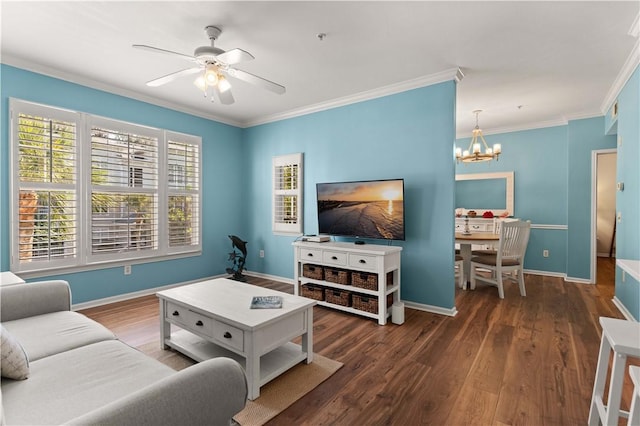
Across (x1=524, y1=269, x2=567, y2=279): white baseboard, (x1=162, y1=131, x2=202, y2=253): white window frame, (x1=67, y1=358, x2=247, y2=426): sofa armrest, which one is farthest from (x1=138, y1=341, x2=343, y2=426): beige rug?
(x1=524, y1=269, x2=567, y2=279): white baseboard

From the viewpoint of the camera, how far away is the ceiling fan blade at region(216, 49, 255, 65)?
214 centimetres

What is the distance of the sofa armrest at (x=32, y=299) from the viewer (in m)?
1.93

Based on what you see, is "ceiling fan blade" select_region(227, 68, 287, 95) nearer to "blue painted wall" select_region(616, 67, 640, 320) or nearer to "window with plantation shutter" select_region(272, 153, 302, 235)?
"window with plantation shutter" select_region(272, 153, 302, 235)

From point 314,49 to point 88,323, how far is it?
2744 mm

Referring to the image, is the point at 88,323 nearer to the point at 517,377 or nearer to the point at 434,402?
the point at 434,402

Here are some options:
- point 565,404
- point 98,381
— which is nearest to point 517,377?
point 565,404

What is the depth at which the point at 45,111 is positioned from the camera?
321cm

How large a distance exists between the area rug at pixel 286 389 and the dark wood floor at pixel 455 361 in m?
0.06

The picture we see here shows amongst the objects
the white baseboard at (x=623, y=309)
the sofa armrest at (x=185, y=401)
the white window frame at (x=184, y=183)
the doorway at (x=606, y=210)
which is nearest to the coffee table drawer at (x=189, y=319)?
the sofa armrest at (x=185, y=401)

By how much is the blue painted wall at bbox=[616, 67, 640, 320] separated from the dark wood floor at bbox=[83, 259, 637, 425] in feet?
1.18

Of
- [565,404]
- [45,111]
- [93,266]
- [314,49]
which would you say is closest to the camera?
[565,404]

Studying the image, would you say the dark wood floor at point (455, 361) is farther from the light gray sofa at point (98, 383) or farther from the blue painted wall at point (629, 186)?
the light gray sofa at point (98, 383)

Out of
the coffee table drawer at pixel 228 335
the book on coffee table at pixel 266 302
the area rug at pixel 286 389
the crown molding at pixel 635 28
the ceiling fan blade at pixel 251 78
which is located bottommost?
the area rug at pixel 286 389

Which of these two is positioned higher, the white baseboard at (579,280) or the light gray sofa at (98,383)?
the light gray sofa at (98,383)
